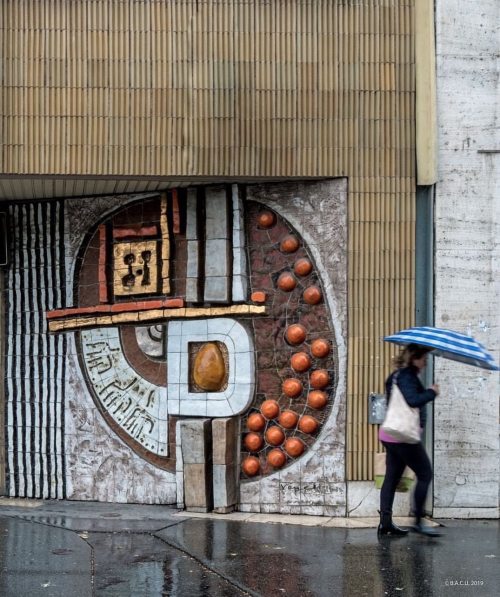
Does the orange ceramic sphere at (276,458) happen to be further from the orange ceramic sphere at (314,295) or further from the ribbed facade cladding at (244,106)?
the orange ceramic sphere at (314,295)

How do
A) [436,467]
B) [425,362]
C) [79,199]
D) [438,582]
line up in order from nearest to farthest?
1. [438,582]
2. [425,362]
3. [436,467]
4. [79,199]

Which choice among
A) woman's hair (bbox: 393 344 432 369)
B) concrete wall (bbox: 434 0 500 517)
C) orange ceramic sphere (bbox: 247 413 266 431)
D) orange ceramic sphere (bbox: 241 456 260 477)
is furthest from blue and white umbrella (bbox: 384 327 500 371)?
orange ceramic sphere (bbox: 241 456 260 477)

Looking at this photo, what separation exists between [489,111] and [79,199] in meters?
3.99

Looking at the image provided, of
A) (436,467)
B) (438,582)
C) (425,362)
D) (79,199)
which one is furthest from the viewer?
(79,199)

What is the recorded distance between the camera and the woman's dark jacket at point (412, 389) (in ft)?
27.0

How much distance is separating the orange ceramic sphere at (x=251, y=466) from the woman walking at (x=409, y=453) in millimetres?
1429

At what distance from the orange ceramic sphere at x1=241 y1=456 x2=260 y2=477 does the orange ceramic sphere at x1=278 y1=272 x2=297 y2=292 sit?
157cm

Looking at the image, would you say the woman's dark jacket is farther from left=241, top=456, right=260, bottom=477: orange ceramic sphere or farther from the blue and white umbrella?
left=241, top=456, right=260, bottom=477: orange ceramic sphere

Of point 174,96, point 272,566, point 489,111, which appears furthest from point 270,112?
point 272,566

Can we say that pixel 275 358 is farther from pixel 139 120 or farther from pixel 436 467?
pixel 139 120

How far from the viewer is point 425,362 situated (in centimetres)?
863

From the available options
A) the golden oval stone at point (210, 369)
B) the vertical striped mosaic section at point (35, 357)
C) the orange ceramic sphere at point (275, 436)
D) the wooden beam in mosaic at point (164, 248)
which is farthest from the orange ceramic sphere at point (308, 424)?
the vertical striped mosaic section at point (35, 357)

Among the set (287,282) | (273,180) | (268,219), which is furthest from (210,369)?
(273,180)

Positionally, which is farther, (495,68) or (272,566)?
(495,68)
